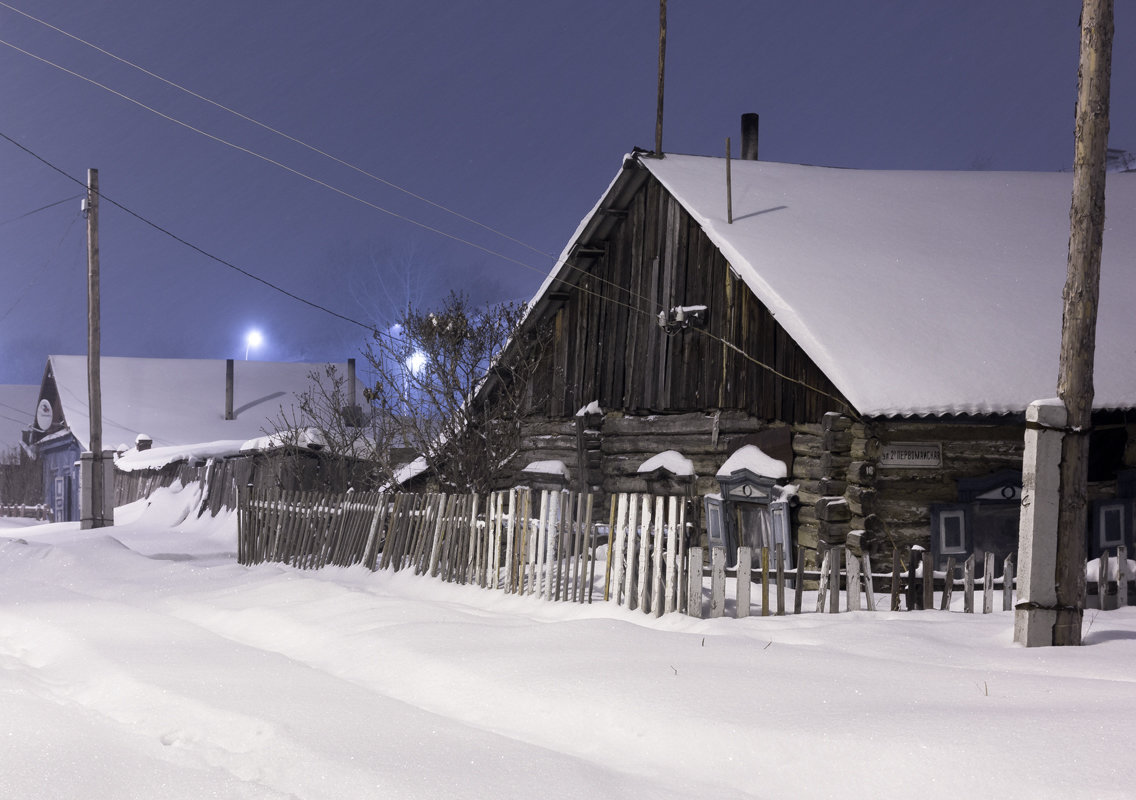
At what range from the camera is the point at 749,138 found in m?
23.3

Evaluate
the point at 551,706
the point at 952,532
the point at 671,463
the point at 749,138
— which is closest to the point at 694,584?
the point at 551,706

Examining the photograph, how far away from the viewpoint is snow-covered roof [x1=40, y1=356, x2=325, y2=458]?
39.5m

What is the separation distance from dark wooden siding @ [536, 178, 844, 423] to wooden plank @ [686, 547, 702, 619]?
180 inches

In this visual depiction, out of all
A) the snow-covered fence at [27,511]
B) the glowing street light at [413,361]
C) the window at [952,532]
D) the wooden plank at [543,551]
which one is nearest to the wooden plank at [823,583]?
the wooden plank at [543,551]

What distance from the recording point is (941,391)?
12.2 meters

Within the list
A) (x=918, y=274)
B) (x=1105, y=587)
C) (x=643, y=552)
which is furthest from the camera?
(x=918, y=274)

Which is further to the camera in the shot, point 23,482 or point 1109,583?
point 23,482

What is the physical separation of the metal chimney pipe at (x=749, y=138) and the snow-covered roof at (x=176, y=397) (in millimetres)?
23049

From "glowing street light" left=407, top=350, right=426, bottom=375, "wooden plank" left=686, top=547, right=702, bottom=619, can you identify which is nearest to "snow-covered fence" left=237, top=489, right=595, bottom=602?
"wooden plank" left=686, top=547, right=702, bottom=619

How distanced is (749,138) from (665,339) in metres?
9.23

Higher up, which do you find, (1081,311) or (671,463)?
(1081,311)

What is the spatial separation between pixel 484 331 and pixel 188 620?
939 cm

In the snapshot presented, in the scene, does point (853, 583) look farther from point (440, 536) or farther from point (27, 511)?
point (27, 511)

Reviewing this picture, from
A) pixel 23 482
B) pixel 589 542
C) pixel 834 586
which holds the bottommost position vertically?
pixel 23 482
